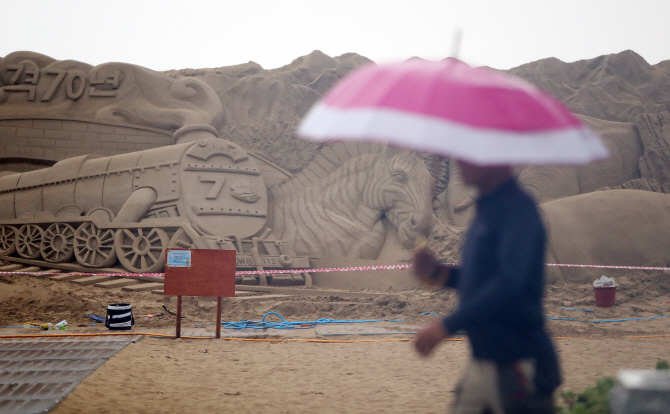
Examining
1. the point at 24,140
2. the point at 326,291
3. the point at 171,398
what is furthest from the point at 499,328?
the point at 24,140

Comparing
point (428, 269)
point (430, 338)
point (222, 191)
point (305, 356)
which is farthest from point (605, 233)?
point (430, 338)

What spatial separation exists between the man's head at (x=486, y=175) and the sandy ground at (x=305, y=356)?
2.48 meters

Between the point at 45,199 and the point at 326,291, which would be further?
the point at 45,199

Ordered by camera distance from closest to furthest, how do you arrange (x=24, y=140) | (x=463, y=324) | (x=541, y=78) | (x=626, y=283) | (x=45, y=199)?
1. (x=463, y=324)
2. (x=626, y=283)
3. (x=45, y=199)
4. (x=24, y=140)
5. (x=541, y=78)

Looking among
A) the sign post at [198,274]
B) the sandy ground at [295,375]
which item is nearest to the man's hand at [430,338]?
the sandy ground at [295,375]

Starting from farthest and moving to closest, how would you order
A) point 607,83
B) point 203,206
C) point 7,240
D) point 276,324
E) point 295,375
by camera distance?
point 607,83
point 7,240
point 203,206
point 276,324
point 295,375

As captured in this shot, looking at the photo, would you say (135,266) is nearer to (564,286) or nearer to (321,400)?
(321,400)

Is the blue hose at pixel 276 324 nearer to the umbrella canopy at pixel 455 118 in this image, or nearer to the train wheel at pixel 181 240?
the train wheel at pixel 181 240

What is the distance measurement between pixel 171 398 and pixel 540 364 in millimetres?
3199

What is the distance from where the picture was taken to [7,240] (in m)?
11.1

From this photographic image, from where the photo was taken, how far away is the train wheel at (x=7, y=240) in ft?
35.9

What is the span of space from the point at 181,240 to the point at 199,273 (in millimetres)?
3295

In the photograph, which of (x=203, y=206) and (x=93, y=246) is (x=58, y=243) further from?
(x=203, y=206)

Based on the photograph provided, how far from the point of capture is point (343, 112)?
171 centimetres
